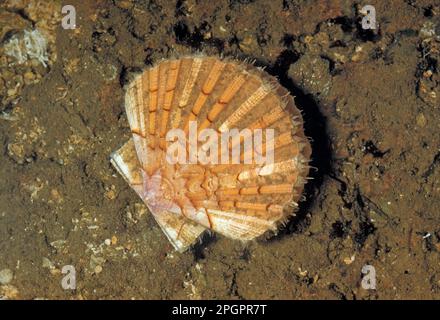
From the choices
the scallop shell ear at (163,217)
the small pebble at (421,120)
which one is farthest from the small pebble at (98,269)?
the small pebble at (421,120)

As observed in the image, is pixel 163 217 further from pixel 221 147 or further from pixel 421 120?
pixel 421 120

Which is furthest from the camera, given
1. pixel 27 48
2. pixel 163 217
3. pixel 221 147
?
pixel 27 48

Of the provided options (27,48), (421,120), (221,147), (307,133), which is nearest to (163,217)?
(221,147)

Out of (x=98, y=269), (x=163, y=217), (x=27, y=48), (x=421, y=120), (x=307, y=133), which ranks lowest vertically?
(x=98, y=269)

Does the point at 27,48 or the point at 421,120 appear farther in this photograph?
the point at 27,48

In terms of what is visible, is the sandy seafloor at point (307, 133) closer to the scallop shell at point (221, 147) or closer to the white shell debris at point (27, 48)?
the white shell debris at point (27, 48)
